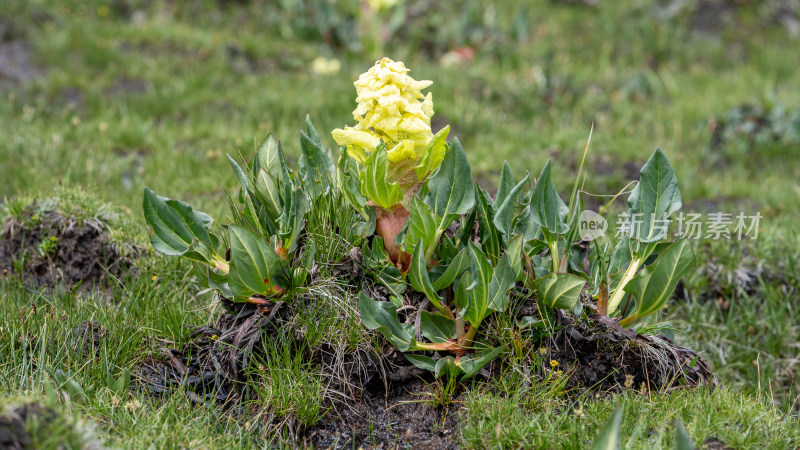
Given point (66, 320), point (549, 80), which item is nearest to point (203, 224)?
point (66, 320)

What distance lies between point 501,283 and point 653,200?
0.70 metres

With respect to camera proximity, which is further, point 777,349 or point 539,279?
point 777,349

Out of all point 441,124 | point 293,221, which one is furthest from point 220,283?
point 441,124

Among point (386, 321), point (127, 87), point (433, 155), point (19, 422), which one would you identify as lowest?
point (127, 87)

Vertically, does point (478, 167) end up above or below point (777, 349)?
above

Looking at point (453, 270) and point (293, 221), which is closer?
point (453, 270)

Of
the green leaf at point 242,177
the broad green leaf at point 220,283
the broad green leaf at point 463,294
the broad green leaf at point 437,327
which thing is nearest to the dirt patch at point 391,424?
the broad green leaf at point 437,327

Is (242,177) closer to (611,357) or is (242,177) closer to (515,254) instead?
(515,254)

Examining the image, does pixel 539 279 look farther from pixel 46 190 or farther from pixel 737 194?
pixel 737 194

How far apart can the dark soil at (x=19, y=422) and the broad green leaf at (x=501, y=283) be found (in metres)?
1.42

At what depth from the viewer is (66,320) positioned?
9.44ft

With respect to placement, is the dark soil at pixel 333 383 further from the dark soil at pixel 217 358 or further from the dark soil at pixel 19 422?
the dark soil at pixel 19 422

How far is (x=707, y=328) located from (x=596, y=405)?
1729 millimetres

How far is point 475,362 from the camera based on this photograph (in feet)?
8.46
